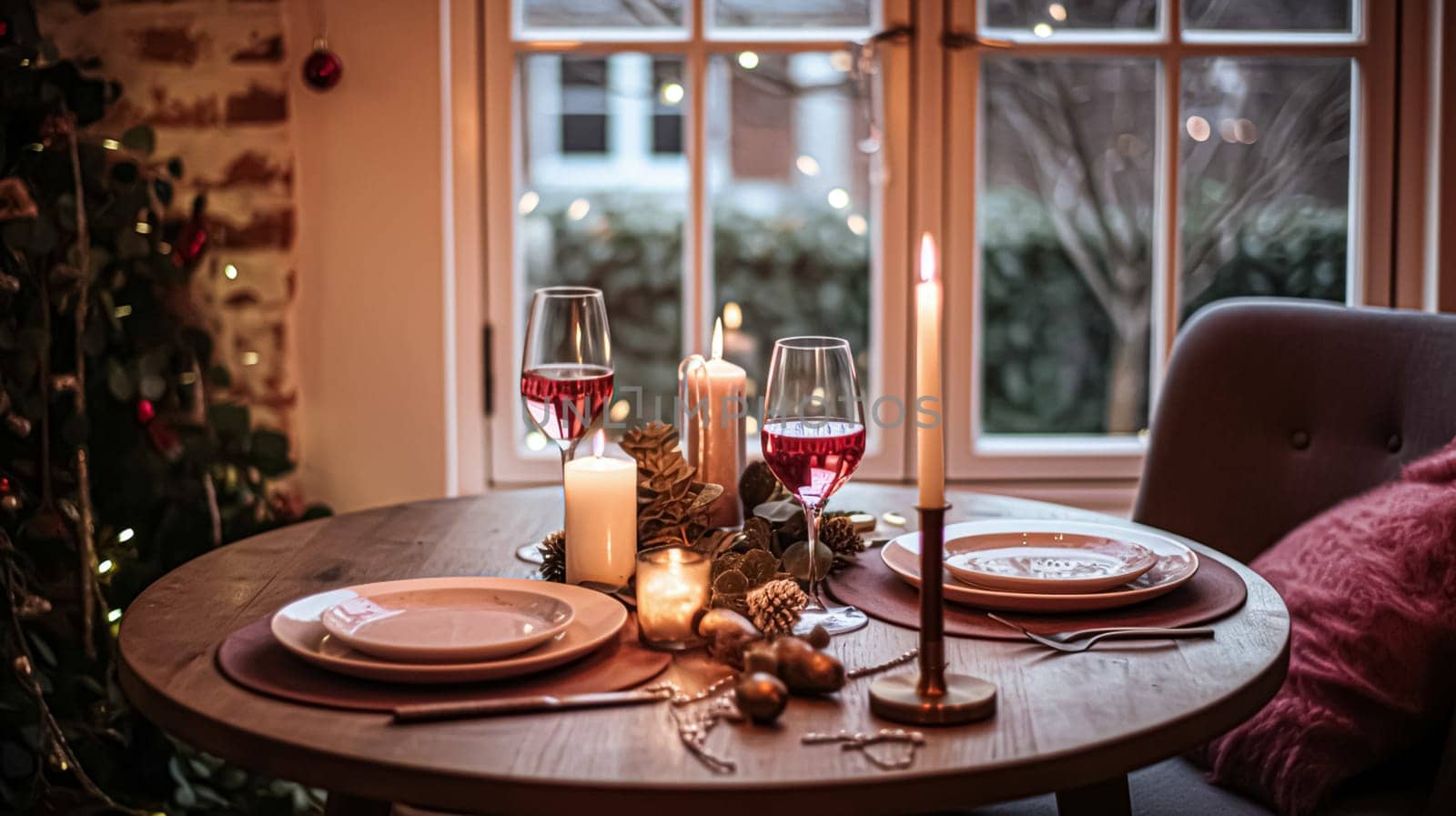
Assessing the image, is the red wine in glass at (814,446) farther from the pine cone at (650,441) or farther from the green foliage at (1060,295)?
the green foliage at (1060,295)

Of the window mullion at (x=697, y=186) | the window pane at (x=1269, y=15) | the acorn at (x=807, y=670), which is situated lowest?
the acorn at (x=807, y=670)

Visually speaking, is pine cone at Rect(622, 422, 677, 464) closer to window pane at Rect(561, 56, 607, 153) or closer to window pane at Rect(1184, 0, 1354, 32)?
window pane at Rect(561, 56, 607, 153)

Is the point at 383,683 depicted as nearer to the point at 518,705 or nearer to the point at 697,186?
the point at 518,705

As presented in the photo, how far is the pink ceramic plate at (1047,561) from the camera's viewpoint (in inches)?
45.5

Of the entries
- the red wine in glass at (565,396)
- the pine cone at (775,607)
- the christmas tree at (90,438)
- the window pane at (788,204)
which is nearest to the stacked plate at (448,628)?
the pine cone at (775,607)

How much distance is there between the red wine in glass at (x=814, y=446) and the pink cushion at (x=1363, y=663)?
58 cm

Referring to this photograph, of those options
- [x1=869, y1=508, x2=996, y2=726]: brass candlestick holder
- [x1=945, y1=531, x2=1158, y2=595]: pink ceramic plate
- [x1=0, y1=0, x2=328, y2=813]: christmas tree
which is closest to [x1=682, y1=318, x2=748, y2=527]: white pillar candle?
[x1=945, y1=531, x2=1158, y2=595]: pink ceramic plate

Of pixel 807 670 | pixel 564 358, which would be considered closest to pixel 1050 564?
pixel 807 670

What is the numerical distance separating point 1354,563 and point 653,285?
1.50 metres

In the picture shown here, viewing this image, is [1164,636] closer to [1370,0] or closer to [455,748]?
[455,748]

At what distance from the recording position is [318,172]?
91.4 inches

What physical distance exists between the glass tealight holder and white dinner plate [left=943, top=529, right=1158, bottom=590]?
25 cm

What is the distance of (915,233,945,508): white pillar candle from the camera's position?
88cm

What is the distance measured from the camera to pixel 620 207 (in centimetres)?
266
